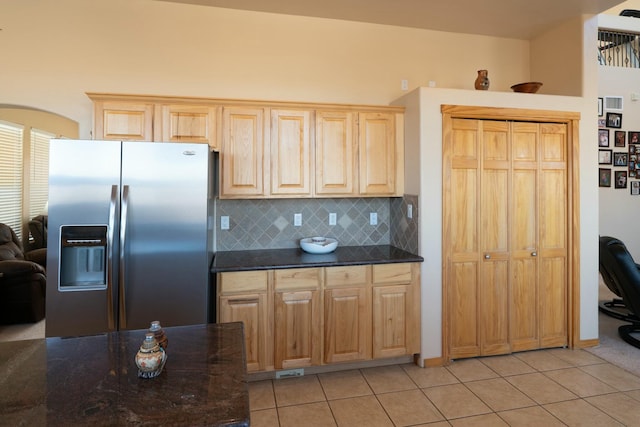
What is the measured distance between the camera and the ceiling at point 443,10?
3096 mm

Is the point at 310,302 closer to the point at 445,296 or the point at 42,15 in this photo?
the point at 445,296

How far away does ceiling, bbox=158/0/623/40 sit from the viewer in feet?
10.2

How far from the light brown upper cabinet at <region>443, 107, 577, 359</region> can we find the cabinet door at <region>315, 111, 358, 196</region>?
A: 0.79 metres

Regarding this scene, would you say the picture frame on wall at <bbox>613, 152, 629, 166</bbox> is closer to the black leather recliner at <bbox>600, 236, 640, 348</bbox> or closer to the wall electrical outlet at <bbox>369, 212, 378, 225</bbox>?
the black leather recliner at <bbox>600, 236, 640, 348</bbox>

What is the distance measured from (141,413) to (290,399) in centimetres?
184

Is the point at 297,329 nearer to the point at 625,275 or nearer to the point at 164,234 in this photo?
the point at 164,234

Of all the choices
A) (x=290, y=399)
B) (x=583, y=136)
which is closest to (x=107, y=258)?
(x=290, y=399)

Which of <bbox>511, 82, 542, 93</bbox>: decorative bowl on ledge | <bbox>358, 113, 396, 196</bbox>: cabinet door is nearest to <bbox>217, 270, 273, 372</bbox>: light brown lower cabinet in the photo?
<bbox>358, 113, 396, 196</bbox>: cabinet door

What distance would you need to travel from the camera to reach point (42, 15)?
9.55ft

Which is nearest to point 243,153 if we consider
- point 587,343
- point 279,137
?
point 279,137

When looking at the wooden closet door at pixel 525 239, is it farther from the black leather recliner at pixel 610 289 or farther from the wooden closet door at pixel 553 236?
the black leather recliner at pixel 610 289

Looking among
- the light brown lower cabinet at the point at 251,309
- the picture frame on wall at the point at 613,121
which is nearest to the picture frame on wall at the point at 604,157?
the picture frame on wall at the point at 613,121

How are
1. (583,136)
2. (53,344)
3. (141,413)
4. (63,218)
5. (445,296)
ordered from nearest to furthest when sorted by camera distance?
(141,413), (53,344), (63,218), (445,296), (583,136)

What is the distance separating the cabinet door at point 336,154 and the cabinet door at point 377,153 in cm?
8
